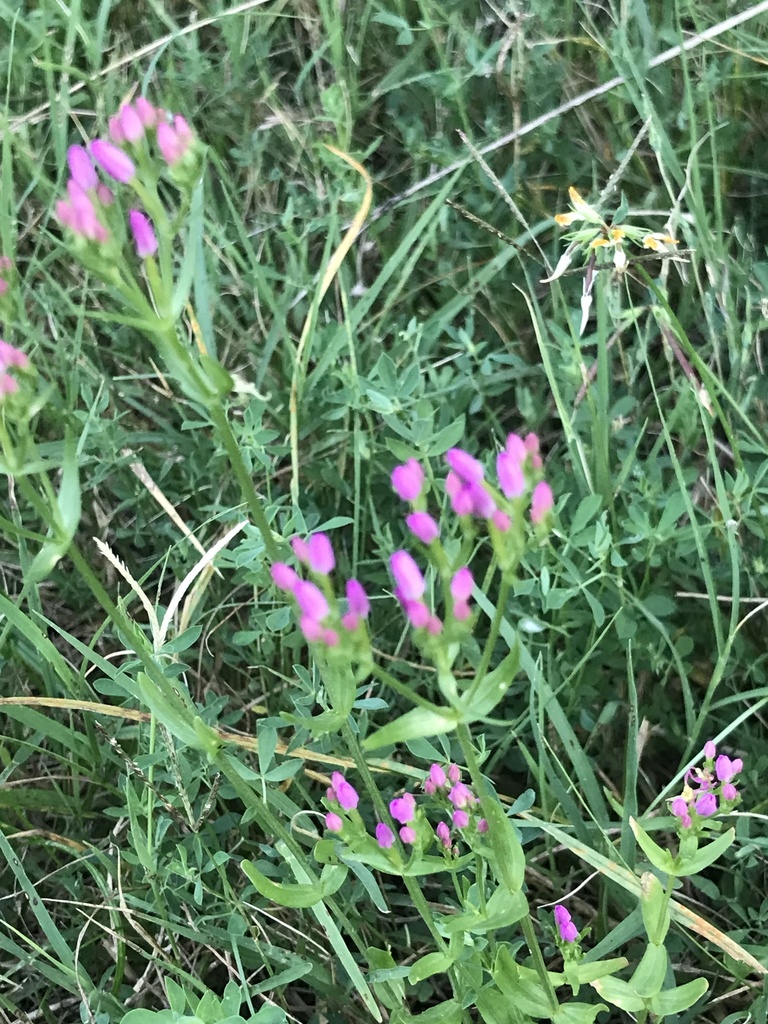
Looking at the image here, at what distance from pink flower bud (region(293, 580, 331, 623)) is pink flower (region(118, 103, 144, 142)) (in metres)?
0.53

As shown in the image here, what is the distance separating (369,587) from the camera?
83.2 inches

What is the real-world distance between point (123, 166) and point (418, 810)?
35.6 inches

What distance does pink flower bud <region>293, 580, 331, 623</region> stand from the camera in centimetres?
97

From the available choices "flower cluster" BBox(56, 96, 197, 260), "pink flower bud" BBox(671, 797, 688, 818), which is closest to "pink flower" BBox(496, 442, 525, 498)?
"flower cluster" BBox(56, 96, 197, 260)

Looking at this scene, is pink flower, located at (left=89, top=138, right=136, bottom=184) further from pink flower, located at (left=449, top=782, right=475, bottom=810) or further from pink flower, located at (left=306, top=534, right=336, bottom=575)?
pink flower, located at (left=449, top=782, right=475, bottom=810)

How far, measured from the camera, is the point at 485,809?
1.12 m

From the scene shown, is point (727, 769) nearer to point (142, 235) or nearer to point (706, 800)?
point (706, 800)

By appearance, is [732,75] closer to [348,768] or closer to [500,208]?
[500,208]

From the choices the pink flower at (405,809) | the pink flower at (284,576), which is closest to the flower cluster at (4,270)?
the pink flower at (284,576)

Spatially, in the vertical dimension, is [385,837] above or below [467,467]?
below

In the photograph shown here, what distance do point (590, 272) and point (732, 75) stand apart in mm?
895

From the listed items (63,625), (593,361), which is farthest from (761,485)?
(63,625)

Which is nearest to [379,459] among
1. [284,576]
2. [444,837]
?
[444,837]

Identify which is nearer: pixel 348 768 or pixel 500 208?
pixel 348 768
